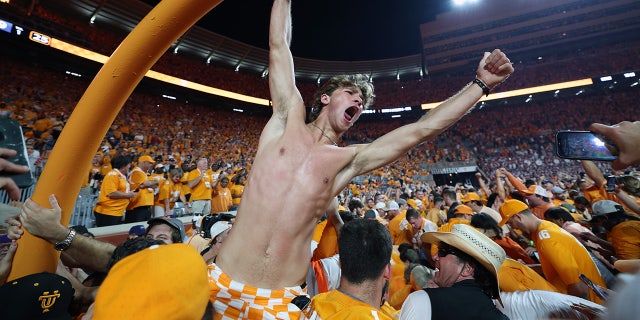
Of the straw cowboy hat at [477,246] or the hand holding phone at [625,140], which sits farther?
the straw cowboy hat at [477,246]

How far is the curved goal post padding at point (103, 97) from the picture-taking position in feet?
4.34

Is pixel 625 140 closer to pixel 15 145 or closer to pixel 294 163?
pixel 294 163

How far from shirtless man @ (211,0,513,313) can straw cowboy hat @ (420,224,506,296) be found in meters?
1.13

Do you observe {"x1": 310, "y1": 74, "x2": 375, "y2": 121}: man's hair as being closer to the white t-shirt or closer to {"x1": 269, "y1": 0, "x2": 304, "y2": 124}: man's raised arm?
{"x1": 269, "y1": 0, "x2": 304, "y2": 124}: man's raised arm

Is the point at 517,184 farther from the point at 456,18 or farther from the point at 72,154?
the point at 456,18

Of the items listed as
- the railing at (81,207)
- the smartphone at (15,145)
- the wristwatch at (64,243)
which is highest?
the smartphone at (15,145)

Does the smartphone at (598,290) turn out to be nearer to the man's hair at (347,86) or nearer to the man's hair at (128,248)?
the man's hair at (347,86)

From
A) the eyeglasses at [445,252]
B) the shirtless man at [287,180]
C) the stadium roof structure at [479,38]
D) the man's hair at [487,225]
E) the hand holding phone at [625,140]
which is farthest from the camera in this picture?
the stadium roof structure at [479,38]

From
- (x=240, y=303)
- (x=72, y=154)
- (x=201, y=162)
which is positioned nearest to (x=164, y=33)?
(x=72, y=154)

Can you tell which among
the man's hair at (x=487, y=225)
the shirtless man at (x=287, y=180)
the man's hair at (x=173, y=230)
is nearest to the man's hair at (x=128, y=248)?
the shirtless man at (x=287, y=180)

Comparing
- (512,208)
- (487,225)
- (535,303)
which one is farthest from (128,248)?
(512,208)

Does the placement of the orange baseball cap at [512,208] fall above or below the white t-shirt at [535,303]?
above

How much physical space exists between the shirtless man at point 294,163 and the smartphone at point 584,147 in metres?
0.53

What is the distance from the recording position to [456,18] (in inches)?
1197
